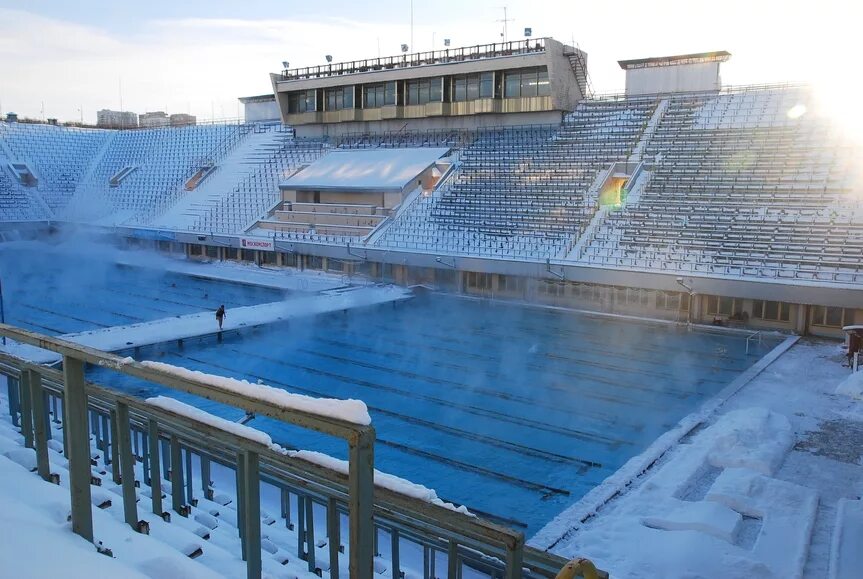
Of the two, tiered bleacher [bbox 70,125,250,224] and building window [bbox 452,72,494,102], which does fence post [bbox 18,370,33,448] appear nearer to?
building window [bbox 452,72,494,102]

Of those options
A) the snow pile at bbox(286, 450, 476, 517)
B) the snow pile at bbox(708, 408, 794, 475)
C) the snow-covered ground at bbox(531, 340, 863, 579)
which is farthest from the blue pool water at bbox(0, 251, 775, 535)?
the snow pile at bbox(286, 450, 476, 517)

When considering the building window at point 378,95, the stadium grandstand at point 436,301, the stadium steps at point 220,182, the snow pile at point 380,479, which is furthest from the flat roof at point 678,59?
the snow pile at point 380,479

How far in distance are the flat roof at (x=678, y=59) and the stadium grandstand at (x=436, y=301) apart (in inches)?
5.2

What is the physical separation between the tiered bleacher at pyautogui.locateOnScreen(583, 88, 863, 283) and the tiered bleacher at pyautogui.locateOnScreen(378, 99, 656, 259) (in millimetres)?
1640

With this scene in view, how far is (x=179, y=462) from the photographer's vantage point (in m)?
4.57

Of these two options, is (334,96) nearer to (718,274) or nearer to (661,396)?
(718,274)

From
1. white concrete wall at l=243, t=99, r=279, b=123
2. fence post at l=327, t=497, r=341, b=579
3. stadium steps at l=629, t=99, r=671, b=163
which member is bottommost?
fence post at l=327, t=497, r=341, b=579

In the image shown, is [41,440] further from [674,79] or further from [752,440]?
[674,79]

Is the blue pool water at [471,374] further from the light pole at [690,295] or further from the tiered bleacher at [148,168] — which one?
the tiered bleacher at [148,168]

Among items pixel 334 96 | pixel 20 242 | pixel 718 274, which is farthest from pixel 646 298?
pixel 20 242

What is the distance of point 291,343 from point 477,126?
18926 millimetres

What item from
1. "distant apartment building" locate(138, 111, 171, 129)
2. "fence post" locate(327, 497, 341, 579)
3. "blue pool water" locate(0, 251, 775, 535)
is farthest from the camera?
"distant apartment building" locate(138, 111, 171, 129)

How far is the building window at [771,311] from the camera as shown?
59.1 feet

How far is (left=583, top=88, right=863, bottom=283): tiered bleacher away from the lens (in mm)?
18562
